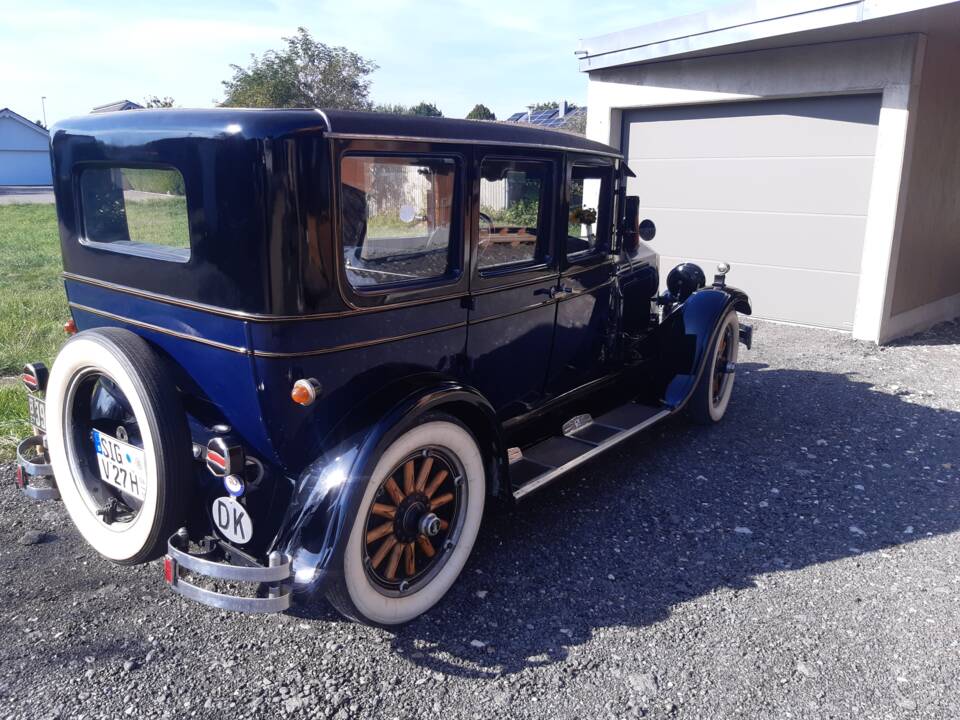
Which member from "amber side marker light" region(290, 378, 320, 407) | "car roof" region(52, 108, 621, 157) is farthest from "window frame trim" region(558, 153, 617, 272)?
"amber side marker light" region(290, 378, 320, 407)

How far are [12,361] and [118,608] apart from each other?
373 centimetres

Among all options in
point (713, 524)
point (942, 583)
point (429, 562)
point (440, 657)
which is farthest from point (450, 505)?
point (942, 583)

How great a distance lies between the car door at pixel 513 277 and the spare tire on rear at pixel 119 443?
4.04 feet

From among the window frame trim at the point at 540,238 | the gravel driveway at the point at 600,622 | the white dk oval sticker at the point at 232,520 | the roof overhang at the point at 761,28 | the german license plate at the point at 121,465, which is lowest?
the gravel driveway at the point at 600,622

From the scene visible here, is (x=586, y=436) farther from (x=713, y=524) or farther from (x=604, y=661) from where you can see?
(x=604, y=661)

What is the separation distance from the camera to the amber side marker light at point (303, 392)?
2.45m

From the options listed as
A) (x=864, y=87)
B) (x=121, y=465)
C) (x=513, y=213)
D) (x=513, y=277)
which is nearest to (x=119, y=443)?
(x=121, y=465)

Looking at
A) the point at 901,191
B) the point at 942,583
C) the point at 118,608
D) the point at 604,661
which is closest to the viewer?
the point at 604,661

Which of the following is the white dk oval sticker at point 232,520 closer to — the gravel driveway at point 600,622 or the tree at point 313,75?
the gravel driveway at point 600,622

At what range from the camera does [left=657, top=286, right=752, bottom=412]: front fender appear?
4496 millimetres

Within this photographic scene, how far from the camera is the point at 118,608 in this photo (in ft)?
9.33

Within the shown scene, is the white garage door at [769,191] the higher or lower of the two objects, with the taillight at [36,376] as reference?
higher

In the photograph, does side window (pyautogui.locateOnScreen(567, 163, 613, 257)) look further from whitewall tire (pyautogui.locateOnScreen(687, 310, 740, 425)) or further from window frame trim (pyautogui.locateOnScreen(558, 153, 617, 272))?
whitewall tire (pyautogui.locateOnScreen(687, 310, 740, 425))

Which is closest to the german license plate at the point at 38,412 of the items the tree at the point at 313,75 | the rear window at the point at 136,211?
the rear window at the point at 136,211
